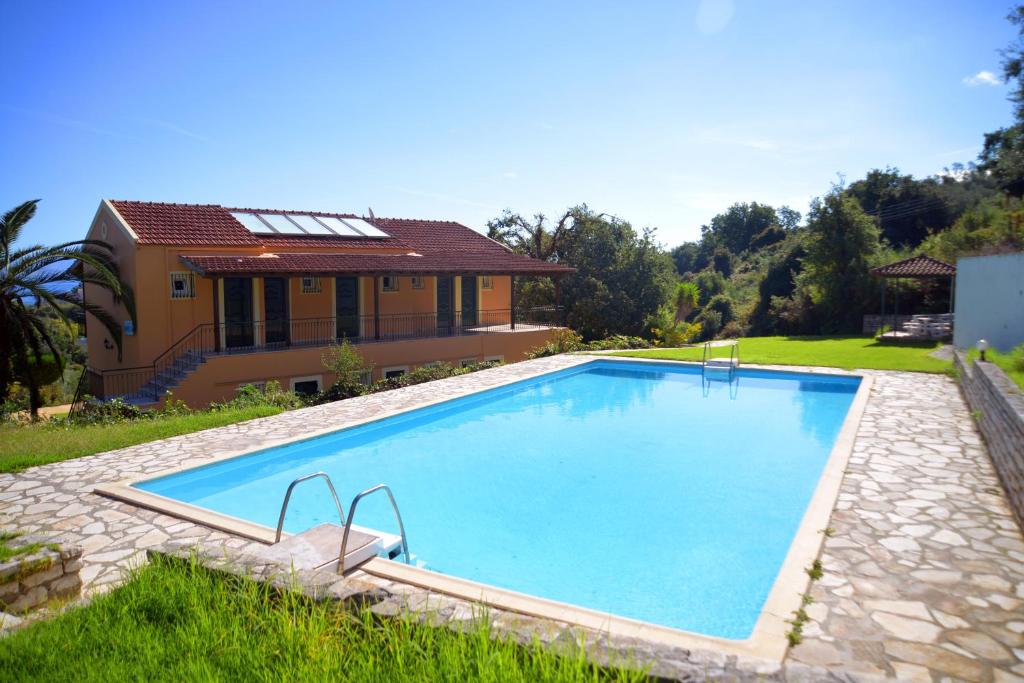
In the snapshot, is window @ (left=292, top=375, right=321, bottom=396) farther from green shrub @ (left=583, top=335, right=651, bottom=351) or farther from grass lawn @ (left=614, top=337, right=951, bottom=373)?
green shrub @ (left=583, top=335, right=651, bottom=351)

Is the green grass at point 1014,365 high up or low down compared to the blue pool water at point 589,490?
up

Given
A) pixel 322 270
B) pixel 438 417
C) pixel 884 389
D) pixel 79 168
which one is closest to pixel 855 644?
pixel 438 417

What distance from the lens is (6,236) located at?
53.5 ft

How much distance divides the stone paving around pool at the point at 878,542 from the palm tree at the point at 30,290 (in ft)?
27.7

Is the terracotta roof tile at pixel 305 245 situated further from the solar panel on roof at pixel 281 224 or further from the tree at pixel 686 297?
the tree at pixel 686 297

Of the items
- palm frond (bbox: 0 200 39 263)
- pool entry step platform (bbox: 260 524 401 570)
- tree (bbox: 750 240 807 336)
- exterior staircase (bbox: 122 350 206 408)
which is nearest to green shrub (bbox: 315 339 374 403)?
exterior staircase (bbox: 122 350 206 408)

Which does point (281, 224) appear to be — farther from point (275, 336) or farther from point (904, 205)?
point (904, 205)

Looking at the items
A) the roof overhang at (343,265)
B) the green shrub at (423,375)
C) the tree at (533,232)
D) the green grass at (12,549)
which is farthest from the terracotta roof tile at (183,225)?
the tree at (533,232)

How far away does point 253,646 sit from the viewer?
12.6 feet

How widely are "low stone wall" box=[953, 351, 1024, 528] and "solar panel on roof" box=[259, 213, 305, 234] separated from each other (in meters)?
18.8

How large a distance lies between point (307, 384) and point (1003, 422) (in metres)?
15.9

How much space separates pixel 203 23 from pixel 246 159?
7.91m

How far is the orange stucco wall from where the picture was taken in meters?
16.2

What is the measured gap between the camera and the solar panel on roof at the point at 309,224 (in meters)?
21.7
